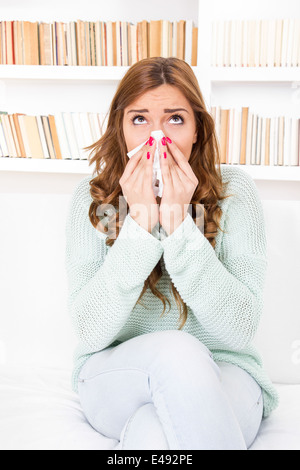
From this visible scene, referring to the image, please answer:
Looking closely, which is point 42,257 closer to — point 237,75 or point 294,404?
point 294,404

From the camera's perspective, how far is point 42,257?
1366 millimetres

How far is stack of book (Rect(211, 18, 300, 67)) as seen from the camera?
7.25ft

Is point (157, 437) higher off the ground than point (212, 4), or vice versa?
point (212, 4)

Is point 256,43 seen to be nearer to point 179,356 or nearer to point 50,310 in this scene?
point 50,310

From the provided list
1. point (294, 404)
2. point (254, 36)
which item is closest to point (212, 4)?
point (254, 36)

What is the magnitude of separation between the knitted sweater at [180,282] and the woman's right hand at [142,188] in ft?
0.08

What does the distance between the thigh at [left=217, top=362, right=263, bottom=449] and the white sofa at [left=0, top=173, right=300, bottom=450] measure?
12cm

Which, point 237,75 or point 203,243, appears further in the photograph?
point 237,75

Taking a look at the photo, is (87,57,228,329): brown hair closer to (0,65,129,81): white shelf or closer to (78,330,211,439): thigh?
(78,330,211,439): thigh

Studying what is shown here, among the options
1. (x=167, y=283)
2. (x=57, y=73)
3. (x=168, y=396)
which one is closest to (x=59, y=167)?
(x=57, y=73)

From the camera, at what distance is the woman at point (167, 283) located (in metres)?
0.81

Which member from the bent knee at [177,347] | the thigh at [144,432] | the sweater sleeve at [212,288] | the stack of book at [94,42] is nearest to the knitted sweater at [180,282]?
the sweater sleeve at [212,288]

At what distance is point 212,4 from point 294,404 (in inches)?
71.9

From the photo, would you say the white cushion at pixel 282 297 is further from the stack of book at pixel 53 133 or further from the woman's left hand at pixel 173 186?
the stack of book at pixel 53 133
